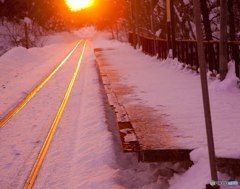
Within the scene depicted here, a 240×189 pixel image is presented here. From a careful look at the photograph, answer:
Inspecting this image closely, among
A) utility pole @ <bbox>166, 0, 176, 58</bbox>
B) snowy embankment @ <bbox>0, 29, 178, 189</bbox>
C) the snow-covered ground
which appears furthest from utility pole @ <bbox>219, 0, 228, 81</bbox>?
utility pole @ <bbox>166, 0, 176, 58</bbox>

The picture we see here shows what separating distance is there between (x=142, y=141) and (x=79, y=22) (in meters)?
125

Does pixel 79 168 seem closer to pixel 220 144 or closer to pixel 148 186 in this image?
pixel 148 186

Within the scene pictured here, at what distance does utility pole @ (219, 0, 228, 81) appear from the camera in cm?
1001

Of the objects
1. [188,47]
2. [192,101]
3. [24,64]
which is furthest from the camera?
[24,64]

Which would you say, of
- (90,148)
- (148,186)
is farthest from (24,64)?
(148,186)

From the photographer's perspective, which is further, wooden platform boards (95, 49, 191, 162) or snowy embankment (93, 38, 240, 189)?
wooden platform boards (95, 49, 191, 162)

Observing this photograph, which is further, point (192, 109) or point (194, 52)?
point (194, 52)

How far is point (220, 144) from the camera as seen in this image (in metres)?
Result: 5.54

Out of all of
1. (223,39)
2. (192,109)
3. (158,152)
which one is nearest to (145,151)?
(158,152)

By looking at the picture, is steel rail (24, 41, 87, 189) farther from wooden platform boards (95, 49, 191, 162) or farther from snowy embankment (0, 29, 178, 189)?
wooden platform boards (95, 49, 191, 162)

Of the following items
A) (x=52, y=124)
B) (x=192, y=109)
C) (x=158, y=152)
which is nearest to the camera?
(x=158, y=152)

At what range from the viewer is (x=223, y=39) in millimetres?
10211

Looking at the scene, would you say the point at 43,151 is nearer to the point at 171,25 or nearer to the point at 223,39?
the point at 223,39

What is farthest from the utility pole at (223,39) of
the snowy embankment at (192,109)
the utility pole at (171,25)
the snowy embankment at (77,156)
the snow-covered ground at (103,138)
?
the utility pole at (171,25)
